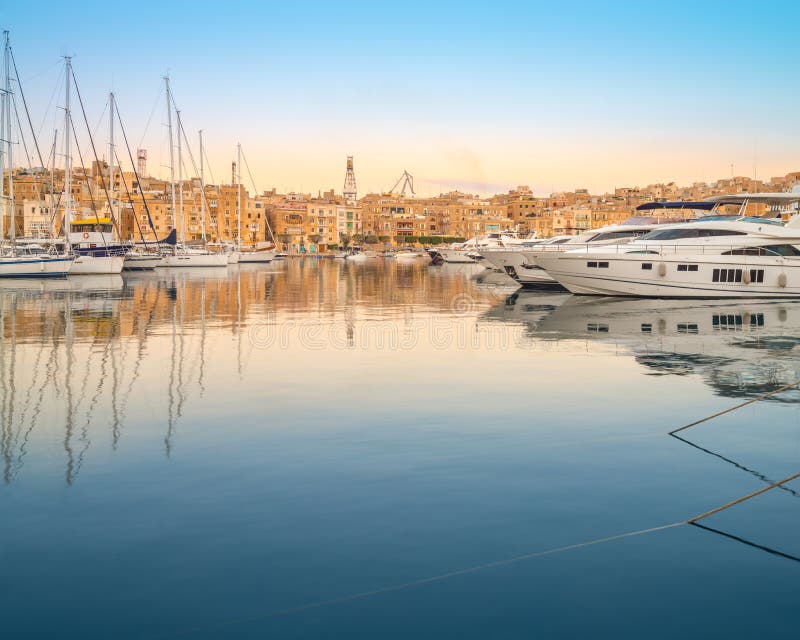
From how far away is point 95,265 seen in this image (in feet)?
169

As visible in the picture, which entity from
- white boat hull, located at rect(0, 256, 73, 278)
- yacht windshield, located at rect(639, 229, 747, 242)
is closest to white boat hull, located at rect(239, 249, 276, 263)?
white boat hull, located at rect(0, 256, 73, 278)

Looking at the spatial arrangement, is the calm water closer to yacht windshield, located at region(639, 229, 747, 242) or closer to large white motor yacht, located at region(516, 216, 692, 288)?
yacht windshield, located at region(639, 229, 747, 242)

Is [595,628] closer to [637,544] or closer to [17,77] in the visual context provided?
[637,544]

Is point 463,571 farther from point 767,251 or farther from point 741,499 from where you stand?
point 767,251

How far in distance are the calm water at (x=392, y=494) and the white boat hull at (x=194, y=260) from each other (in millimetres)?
53097

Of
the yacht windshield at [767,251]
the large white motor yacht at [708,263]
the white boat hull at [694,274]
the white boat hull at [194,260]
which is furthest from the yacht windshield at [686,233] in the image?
the white boat hull at [194,260]

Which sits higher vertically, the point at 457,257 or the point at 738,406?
the point at 738,406

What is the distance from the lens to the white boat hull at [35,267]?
45812 mm

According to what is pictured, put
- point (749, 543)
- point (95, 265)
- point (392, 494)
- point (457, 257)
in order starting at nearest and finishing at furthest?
1. point (749, 543)
2. point (392, 494)
3. point (95, 265)
4. point (457, 257)

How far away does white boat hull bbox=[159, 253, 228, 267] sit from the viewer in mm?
66688

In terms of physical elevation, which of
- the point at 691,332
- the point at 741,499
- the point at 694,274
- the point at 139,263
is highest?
the point at 694,274

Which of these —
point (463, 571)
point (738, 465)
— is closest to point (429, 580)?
point (463, 571)

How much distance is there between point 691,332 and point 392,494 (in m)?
13.8

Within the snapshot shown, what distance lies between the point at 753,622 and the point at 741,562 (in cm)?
85
